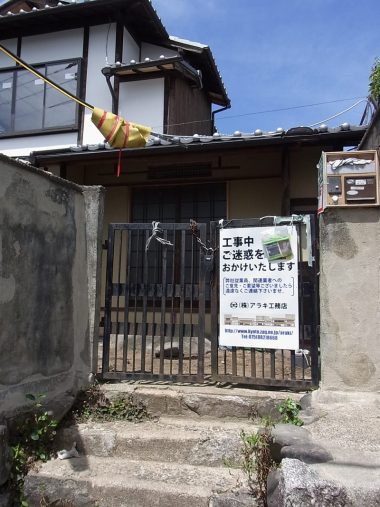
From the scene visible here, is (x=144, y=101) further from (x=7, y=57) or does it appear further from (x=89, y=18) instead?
(x=7, y=57)

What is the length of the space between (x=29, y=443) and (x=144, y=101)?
8.38 metres

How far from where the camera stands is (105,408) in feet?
15.4

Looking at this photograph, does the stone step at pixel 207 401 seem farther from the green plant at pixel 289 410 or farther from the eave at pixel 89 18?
the eave at pixel 89 18

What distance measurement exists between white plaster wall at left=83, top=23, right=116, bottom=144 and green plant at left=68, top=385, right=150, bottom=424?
7.44m

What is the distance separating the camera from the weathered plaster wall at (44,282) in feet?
13.3

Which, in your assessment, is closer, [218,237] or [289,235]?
[289,235]

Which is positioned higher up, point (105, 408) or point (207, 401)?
point (207, 401)

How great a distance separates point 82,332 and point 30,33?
9.57 meters

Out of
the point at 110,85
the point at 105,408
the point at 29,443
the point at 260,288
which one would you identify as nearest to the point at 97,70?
the point at 110,85

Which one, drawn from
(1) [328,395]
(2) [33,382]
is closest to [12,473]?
(2) [33,382]

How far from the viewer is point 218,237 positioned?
5.03 metres

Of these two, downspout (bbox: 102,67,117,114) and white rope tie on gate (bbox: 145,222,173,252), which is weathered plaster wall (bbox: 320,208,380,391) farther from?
downspout (bbox: 102,67,117,114)

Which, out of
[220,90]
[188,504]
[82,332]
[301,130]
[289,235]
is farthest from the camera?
[220,90]

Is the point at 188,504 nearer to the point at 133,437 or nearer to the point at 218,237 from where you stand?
the point at 133,437
